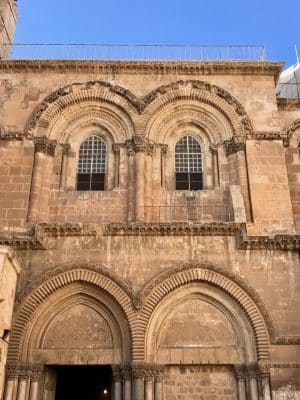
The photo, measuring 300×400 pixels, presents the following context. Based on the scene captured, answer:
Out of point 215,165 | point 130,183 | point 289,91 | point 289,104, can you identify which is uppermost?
point 289,91

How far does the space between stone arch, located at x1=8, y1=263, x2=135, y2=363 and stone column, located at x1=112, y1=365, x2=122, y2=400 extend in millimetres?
1180

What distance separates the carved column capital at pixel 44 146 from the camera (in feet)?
57.5

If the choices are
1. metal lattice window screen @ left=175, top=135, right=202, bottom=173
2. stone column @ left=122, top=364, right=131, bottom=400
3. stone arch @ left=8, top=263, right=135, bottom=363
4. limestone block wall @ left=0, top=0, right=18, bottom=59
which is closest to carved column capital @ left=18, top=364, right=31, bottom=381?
stone arch @ left=8, top=263, right=135, bottom=363

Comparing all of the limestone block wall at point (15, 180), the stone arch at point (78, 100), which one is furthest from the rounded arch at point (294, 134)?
the limestone block wall at point (15, 180)

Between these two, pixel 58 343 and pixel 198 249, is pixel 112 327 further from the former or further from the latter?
pixel 198 249

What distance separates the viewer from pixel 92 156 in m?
18.3

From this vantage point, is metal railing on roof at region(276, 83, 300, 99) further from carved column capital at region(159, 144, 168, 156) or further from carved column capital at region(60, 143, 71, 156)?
carved column capital at region(60, 143, 71, 156)

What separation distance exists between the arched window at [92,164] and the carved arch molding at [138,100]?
1.50 metres

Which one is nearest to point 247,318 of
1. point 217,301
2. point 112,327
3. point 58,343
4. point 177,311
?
point 217,301

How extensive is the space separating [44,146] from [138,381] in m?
8.66

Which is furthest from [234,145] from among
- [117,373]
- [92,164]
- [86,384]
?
[86,384]

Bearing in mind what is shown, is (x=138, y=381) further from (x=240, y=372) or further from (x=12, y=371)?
(x=12, y=371)

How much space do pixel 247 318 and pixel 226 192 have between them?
4527 mm

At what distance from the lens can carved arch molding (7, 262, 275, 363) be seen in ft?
47.3
